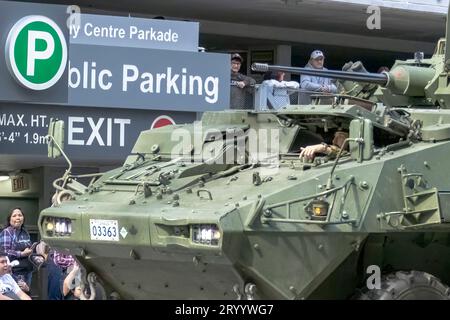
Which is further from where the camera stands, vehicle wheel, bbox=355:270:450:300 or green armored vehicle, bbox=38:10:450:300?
vehicle wheel, bbox=355:270:450:300

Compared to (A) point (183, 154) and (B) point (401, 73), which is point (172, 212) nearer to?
(A) point (183, 154)

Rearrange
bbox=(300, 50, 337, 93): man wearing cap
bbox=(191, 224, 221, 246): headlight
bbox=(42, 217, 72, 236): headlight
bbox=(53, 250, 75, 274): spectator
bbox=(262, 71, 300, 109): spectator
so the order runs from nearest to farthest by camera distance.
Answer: bbox=(191, 224, 221, 246): headlight < bbox=(42, 217, 72, 236): headlight < bbox=(53, 250, 75, 274): spectator < bbox=(300, 50, 337, 93): man wearing cap < bbox=(262, 71, 300, 109): spectator

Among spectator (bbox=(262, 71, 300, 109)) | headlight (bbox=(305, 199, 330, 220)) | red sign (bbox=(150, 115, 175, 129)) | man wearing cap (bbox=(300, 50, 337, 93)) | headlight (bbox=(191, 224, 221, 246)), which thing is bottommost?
headlight (bbox=(191, 224, 221, 246))

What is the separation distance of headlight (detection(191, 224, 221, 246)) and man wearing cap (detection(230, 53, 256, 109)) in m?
7.08

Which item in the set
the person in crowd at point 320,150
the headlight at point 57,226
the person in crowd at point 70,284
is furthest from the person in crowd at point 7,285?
the person in crowd at point 320,150

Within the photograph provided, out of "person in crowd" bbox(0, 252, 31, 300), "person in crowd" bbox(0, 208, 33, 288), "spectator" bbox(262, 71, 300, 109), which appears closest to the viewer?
"person in crowd" bbox(0, 252, 31, 300)

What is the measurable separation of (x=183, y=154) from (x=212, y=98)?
551 cm

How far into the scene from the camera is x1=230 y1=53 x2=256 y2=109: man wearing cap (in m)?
14.8

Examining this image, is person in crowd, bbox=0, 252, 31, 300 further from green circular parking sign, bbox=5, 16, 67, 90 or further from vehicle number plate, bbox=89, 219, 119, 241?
vehicle number plate, bbox=89, 219, 119, 241

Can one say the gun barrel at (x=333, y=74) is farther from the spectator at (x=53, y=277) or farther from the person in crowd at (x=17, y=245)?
the spectator at (x=53, y=277)

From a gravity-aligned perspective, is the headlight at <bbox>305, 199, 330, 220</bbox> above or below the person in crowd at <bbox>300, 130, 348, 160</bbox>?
below

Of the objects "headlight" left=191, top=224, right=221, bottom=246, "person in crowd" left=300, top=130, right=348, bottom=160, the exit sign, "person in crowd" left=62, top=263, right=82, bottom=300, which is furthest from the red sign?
"headlight" left=191, top=224, right=221, bottom=246

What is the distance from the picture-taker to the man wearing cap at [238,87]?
48.7ft

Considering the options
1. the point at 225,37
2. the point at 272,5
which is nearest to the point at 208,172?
the point at 272,5
